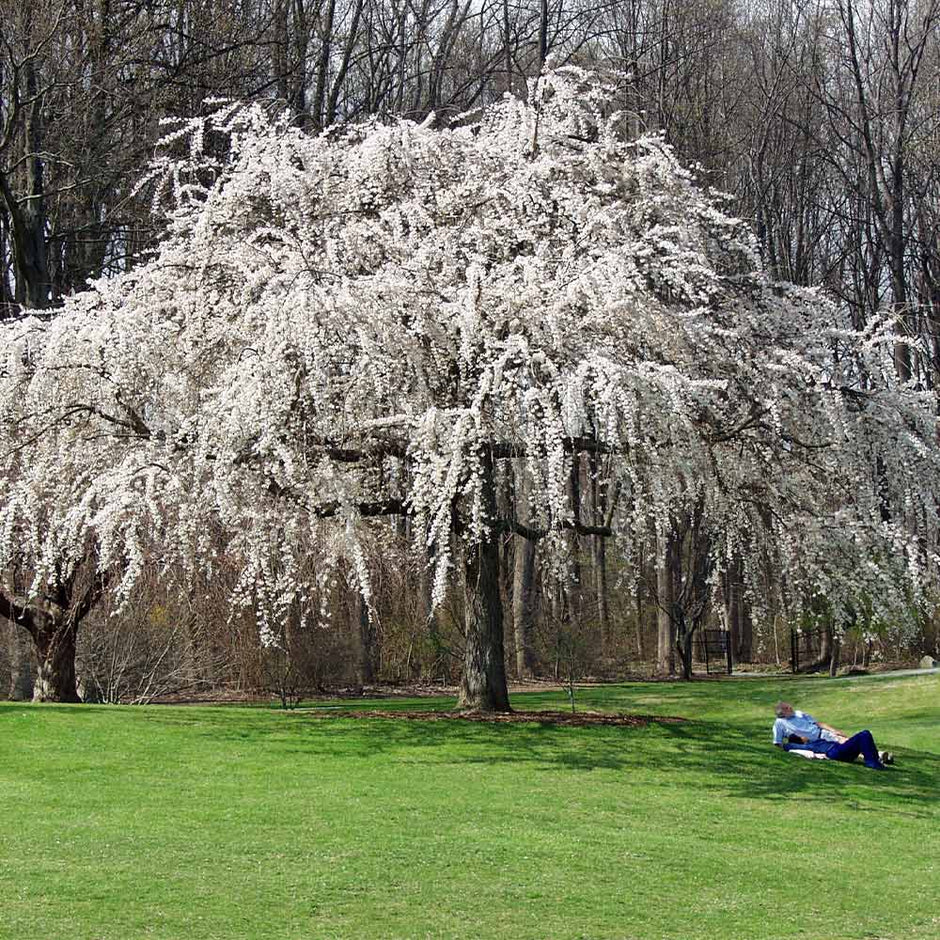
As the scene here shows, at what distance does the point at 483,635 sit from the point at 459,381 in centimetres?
→ 301

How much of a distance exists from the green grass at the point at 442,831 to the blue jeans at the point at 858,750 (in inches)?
8.0

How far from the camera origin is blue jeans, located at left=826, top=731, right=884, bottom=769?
12250 millimetres

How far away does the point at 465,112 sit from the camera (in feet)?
53.0

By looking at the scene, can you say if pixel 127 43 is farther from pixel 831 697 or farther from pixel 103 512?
pixel 831 697

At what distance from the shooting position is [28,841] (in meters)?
7.50

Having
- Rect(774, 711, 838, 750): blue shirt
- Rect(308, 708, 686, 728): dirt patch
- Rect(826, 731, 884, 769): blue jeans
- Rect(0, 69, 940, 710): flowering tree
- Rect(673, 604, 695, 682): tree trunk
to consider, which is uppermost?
Rect(0, 69, 940, 710): flowering tree

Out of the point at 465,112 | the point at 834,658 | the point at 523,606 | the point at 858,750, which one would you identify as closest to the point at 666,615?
the point at 834,658

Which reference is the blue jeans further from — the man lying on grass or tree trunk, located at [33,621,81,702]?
tree trunk, located at [33,621,81,702]

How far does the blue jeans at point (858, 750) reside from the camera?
12.2 metres

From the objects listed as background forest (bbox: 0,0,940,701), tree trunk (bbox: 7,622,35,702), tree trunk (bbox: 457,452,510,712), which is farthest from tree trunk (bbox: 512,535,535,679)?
tree trunk (bbox: 457,452,510,712)

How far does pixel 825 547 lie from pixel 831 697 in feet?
29.9

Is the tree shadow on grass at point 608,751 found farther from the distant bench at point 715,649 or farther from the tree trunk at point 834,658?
the distant bench at point 715,649

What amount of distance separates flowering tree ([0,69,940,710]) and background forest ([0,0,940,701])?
7.06 ft

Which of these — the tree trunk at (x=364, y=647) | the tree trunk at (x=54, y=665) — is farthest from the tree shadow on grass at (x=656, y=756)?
the tree trunk at (x=364, y=647)
